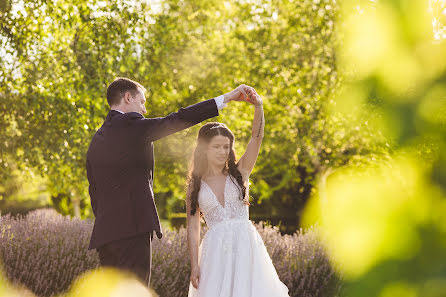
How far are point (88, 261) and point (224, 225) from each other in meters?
2.39

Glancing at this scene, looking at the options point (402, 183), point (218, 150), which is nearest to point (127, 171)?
point (218, 150)

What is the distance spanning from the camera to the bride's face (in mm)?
4238

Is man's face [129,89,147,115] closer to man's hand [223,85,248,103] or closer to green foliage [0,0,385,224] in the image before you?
man's hand [223,85,248,103]

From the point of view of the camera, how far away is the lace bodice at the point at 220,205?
4.16 meters

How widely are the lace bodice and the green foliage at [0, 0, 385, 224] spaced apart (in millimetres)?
7479

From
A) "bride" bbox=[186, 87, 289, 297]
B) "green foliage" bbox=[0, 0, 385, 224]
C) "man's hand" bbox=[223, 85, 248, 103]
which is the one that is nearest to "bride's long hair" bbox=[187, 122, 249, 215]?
"bride" bbox=[186, 87, 289, 297]

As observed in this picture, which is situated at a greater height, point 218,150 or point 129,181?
point 218,150

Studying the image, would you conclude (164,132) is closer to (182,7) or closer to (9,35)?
(9,35)

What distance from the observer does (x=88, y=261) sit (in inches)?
228

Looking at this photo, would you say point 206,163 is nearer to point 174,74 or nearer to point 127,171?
point 127,171

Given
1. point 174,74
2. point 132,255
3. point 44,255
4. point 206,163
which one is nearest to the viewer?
point 132,255

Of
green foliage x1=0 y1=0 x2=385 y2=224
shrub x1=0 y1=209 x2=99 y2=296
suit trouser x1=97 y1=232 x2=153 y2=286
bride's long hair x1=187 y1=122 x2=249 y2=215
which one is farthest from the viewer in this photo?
green foliage x1=0 y1=0 x2=385 y2=224

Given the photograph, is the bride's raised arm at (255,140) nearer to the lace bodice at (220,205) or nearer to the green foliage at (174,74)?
the lace bodice at (220,205)

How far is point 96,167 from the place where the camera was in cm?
361
